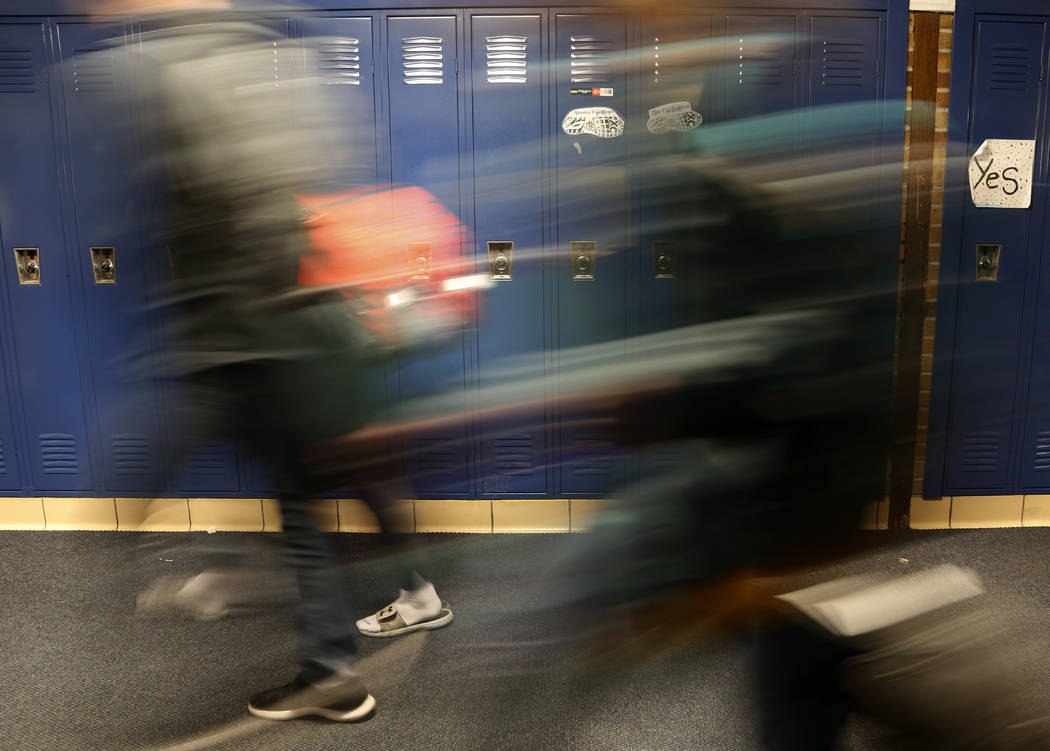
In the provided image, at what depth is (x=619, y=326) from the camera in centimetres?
366

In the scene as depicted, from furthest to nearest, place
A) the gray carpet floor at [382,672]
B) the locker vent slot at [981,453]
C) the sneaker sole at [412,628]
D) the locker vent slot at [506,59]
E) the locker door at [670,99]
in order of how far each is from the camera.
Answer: the locker vent slot at [981,453] → the locker vent slot at [506,59] → the sneaker sole at [412,628] → the gray carpet floor at [382,672] → the locker door at [670,99]

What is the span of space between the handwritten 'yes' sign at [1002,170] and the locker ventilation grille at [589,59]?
1.88m

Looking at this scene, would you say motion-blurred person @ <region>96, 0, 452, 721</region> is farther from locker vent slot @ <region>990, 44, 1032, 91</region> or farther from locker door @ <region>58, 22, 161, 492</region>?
locker vent slot @ <region>990, 44, 1032, 91</region>

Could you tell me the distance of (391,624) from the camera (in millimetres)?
2686

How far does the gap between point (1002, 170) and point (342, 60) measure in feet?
10.8

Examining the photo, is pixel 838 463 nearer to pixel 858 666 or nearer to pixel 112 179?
pixel 858 666

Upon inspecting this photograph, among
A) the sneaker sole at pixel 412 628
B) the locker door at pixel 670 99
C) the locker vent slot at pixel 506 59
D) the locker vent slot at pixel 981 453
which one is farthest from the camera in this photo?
the locker vent slot at pixel 981 453

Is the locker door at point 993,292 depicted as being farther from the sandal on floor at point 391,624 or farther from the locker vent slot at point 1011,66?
the sandal on floor at point 391,624

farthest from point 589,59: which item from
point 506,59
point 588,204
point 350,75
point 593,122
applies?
point 350,75

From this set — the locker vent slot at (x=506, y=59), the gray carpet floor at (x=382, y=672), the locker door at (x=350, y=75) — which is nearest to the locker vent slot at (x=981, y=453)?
the gray carpet floor at (x=382, y=672)

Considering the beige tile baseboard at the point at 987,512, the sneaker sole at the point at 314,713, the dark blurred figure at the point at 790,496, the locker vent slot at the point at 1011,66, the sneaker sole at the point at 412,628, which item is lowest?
the beige tile baseboard at the point at 987,512

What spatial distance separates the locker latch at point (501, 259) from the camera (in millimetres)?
3615

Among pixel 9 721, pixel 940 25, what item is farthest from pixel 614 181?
pixel 9 721

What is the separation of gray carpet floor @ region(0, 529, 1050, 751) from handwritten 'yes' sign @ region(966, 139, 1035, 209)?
1.75 m
